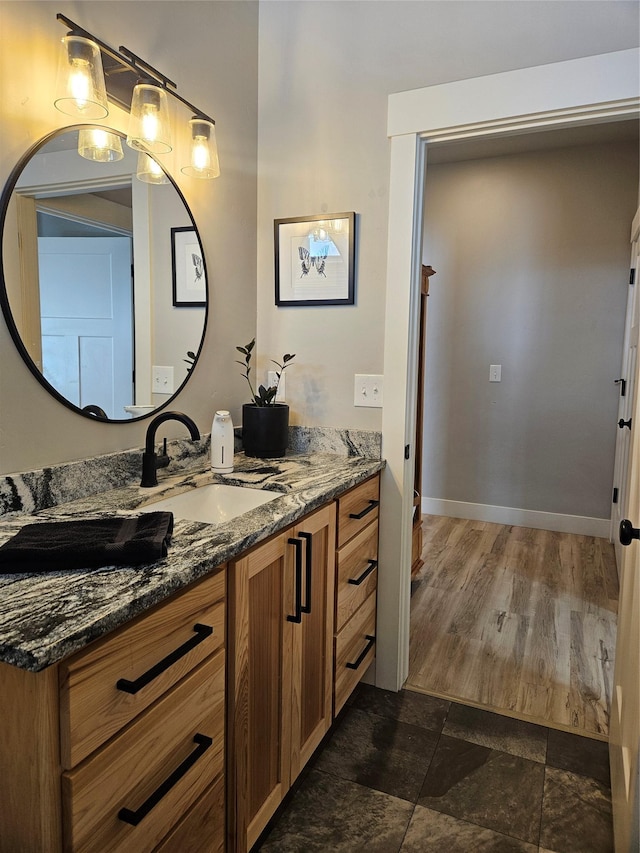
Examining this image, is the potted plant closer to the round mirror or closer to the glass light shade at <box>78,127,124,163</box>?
the round mirror

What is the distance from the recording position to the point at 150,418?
5.49 feet

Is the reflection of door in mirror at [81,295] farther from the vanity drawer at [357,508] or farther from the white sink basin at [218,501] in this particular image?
the vanity drawer at [357,508]

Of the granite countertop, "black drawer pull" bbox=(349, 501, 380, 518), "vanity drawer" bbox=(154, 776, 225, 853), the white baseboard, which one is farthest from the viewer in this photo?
the white baseboard

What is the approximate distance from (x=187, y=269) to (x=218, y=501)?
0.76 m

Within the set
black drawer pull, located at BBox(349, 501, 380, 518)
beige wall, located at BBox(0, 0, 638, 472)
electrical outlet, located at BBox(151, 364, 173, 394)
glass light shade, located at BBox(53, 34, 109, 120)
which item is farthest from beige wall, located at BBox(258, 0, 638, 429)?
glass light shade, located at BBox(53, 34, 109, 120)

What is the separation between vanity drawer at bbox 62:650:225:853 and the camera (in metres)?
0.78

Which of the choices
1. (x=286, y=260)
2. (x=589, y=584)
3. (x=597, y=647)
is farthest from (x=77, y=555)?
(x=589, y=584)

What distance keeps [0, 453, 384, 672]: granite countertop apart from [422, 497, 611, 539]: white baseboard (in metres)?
2.73

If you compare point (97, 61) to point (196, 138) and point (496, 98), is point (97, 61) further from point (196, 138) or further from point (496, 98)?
point (496, 98)

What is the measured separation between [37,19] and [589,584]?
10.9 feet

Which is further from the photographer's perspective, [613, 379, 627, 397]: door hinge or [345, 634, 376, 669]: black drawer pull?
[613, 379, 627, 397]: door hinge

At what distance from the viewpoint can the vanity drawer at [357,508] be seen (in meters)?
1.70

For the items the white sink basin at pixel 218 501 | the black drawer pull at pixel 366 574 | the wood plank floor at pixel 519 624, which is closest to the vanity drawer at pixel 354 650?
the black drawer pull at pixel 366 574

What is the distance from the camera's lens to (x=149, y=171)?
160 centimetres
